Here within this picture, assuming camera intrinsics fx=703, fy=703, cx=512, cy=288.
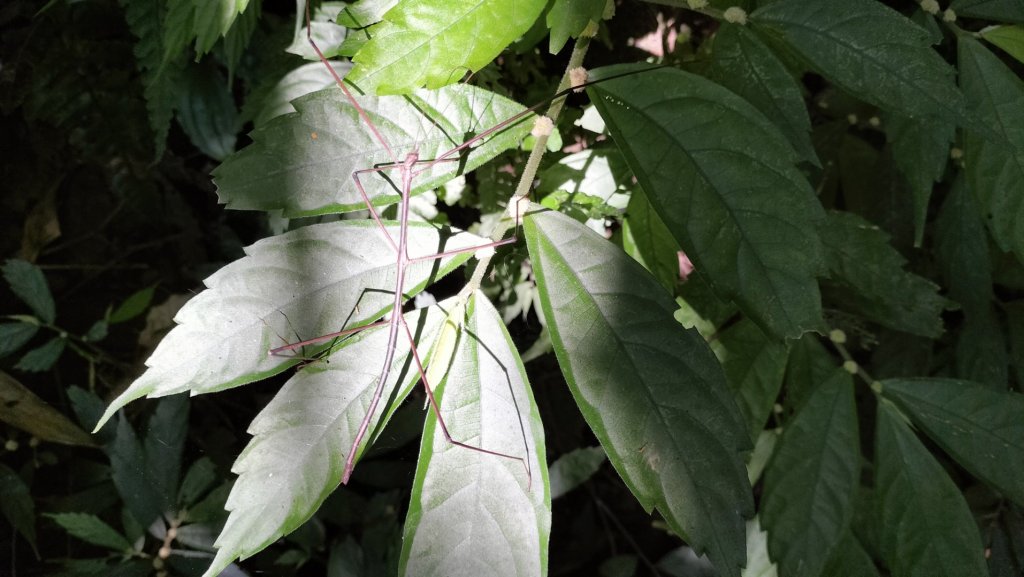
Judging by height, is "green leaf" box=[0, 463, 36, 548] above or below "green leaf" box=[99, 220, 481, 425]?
below

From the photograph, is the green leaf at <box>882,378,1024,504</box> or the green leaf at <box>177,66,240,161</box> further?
the green leaf at <box>177,66,240,161</box>

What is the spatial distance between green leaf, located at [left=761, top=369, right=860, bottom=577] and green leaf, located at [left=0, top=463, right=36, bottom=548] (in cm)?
146

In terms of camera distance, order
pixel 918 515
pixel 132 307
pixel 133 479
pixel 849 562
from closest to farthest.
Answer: pixel 918 515
pixel 849 562
pixel 133 479
pixel 132 307

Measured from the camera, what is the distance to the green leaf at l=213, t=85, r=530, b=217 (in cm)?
81

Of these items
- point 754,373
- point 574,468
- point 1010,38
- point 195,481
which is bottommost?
point 574,468

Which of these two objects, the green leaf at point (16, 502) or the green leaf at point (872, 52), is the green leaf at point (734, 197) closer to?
the green leaf at point (872, 52)

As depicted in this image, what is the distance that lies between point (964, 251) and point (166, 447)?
1.60 m

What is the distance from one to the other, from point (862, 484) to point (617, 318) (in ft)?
3.05

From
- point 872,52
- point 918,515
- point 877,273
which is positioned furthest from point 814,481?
point 872,52

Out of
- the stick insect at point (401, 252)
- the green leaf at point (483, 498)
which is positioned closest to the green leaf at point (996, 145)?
the stick insect at point (401, 252)

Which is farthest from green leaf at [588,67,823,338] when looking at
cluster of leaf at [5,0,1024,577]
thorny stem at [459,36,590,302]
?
thorny stem at [459,36,590,302]

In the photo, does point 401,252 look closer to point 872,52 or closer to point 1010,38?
point 872,52

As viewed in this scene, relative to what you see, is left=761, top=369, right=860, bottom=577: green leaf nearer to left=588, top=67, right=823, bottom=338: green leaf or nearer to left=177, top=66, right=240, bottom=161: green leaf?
left=588, top=67, right=823, bottom=338: green leaf

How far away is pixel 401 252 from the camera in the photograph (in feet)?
2.66
